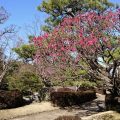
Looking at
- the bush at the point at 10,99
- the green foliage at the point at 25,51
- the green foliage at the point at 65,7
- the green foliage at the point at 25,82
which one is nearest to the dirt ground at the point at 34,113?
the bush at the point at 10,99

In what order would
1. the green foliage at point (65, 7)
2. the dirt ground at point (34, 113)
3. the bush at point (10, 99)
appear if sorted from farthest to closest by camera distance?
the green foliage at point (65, 7)
the bush at point (10, 99)
the dirt ground at point (34, 113)

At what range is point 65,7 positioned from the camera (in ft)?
90.2

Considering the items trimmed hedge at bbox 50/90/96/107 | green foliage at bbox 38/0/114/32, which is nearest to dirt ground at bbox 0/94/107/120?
trimmed hedge at bbox 50/90/96/107

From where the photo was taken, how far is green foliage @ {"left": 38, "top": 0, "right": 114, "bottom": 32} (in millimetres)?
26984

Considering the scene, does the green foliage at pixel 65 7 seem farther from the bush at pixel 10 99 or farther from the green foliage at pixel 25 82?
the bush at pixel 10 99

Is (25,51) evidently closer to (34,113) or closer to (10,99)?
(10,99)

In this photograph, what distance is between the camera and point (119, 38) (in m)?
16.2

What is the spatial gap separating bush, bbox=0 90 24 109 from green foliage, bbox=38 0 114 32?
21.8 feet

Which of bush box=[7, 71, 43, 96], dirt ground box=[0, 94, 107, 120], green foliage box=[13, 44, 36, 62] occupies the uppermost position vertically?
green foliage box=[13, 44, 36, 62]

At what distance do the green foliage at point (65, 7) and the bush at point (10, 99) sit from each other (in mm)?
6658

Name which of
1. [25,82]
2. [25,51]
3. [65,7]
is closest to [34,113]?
[25,82]

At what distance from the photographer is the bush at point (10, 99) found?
23.6m

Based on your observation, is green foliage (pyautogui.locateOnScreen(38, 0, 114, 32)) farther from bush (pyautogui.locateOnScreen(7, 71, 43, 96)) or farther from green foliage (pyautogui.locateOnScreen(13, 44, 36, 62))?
bush (pyautogui.locateOnScreen(7, 71, 43, 96))

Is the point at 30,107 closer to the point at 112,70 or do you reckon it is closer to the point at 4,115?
the point at 4,115
